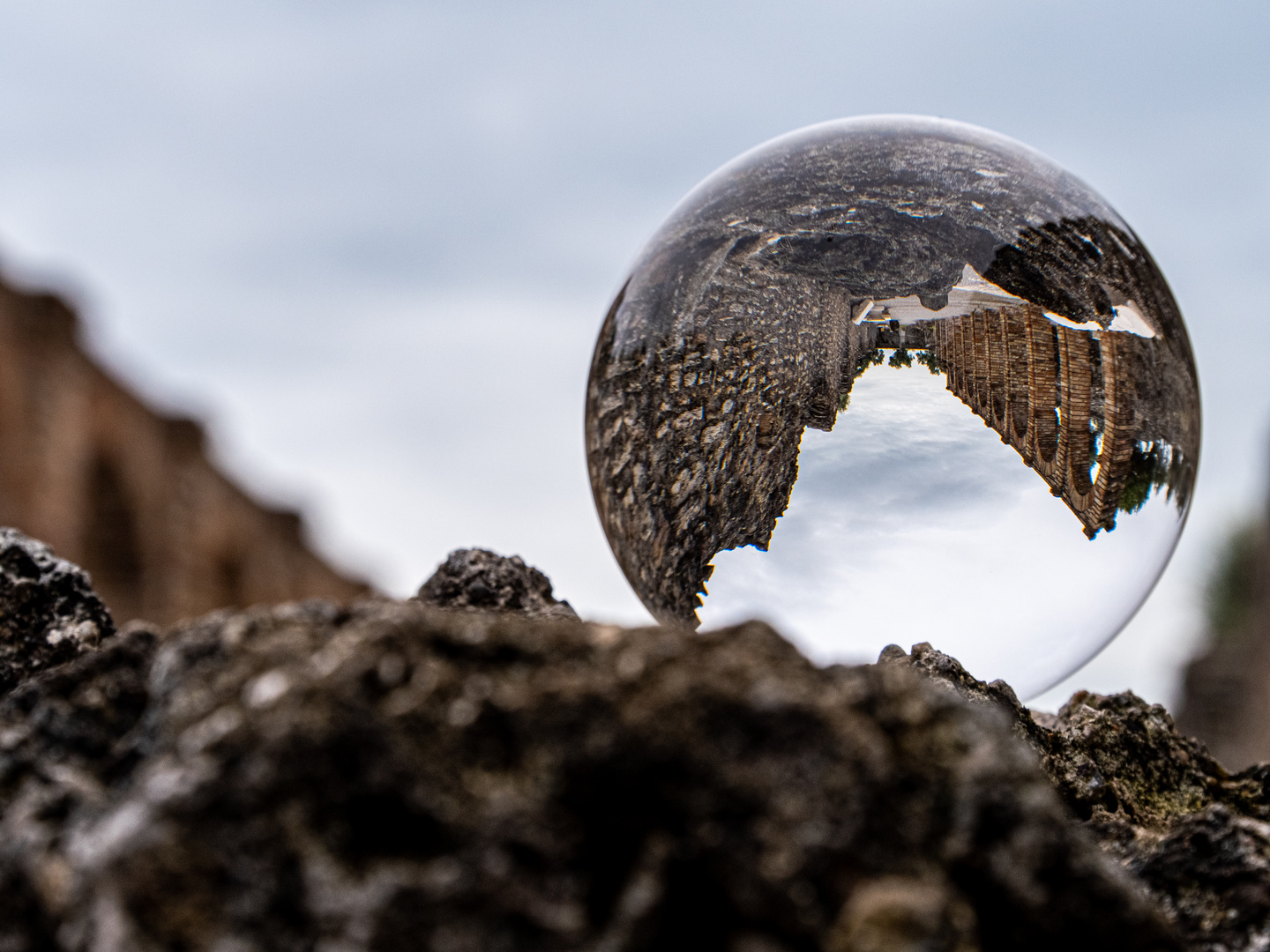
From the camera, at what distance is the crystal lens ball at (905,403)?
2.84 meters

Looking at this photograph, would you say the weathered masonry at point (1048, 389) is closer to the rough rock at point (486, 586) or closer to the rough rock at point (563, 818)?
the rough rock at point (486, 586)

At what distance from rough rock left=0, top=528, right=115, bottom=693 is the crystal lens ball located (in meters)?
1.38

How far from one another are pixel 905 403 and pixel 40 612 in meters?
2.08

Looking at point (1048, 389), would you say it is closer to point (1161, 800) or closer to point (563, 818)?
point (1161, 800)

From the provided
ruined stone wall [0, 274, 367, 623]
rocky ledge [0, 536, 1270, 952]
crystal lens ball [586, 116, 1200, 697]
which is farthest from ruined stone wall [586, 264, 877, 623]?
ruined stone wall [0, 274, 367, 623]

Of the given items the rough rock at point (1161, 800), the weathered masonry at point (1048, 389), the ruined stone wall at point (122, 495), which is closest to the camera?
the rough rock at point (1161, 800)

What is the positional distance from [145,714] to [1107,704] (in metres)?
2.40

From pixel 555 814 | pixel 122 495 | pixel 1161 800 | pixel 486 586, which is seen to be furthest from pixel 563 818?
pixel 122 495

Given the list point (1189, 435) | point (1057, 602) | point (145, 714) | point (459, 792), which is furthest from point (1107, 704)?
point (145, 714)

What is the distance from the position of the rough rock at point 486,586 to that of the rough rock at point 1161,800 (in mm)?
901

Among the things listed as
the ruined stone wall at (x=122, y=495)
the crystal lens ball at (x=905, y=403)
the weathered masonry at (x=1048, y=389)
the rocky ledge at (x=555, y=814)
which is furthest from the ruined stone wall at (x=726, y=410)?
the ruined stone wall at (x=122, y=495)

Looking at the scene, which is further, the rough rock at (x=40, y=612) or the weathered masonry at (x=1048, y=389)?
the weathered masonry at (x=1048, y=389)

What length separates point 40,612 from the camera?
2.49 m

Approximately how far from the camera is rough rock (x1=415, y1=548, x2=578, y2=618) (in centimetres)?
263
